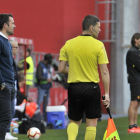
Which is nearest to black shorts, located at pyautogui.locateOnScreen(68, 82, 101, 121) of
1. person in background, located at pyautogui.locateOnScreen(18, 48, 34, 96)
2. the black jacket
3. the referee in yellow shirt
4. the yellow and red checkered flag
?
the referee in yellow shirt

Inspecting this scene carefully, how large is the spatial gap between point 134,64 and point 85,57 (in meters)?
3.52

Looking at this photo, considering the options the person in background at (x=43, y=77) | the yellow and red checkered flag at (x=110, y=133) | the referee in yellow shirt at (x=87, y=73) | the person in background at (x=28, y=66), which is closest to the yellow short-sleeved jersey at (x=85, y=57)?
the referee in yellow shirt at (x=87, y=73)

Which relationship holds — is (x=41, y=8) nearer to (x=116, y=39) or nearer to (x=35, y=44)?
(x=35, y=44)

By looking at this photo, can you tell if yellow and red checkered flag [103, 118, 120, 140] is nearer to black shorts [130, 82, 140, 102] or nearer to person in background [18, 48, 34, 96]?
black shorts [130, 82, 140, 102]

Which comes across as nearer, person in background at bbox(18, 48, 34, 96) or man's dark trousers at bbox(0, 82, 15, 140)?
man's dark trousers at bbox(0, 82, 15, 140)

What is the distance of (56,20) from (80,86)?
871 centimetres

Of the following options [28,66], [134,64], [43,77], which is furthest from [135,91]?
[43,77]

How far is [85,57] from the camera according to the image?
18.1 feet

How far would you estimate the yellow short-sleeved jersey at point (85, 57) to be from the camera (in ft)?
18.0

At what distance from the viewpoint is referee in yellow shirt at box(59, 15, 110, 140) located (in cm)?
551

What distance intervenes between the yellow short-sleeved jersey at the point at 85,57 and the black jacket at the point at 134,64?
340 cm

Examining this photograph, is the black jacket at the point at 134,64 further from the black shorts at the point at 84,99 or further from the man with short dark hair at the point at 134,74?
the black shorts at the point at 84,99

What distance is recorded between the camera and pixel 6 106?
5.61 meters

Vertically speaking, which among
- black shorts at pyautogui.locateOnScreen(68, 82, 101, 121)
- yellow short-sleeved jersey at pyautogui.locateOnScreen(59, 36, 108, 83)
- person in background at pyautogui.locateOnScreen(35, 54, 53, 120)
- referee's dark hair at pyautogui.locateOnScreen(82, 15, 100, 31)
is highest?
referee's dark hair at pyautogui.locateOnScreen(82, 15, 100, 31)
